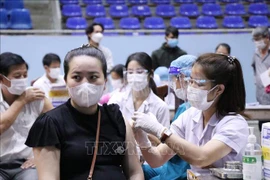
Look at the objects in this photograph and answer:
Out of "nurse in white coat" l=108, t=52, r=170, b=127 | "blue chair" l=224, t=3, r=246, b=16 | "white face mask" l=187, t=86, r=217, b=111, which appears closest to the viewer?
"white face mask" l=187, t=86, r=217, b=111

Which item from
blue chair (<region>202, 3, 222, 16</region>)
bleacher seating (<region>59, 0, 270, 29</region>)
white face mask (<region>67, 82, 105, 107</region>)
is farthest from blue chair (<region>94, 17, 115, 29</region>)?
white face mask (<region>67, 82, 105, 107</region>)

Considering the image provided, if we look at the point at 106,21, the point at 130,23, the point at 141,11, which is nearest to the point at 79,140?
the point at 106,21

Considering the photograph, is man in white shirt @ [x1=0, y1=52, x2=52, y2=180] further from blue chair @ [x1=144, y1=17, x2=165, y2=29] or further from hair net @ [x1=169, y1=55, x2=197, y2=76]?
blue chair @ [x1=144, y1=17, x2=165, y2=29]

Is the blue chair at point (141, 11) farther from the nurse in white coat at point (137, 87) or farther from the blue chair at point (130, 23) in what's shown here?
the nurse in white coat at point (137, 87)

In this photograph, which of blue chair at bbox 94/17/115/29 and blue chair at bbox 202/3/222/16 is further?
blue chair at bbox 202/3/222/16

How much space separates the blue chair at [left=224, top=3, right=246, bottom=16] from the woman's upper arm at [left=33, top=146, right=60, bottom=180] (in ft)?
25.3

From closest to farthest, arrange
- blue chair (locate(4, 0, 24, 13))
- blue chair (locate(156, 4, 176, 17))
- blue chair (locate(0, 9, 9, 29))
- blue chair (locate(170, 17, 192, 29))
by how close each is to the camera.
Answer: blue chair (locate(0, 9, 9, 29))
blue chair (locate(4, 0, 24, 13))
blue chair (locate(170, 17, 192, 29))
blue chair (locate(156, 4, 176, 17))

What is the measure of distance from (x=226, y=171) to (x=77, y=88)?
68 centimetres

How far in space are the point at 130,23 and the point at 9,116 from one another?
229 inches

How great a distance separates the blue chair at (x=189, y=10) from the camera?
876cm

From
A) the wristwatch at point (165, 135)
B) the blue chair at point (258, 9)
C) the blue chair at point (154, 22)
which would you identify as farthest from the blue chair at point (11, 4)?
the wristwatch at point (165, 135)

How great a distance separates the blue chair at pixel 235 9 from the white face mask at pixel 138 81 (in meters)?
6.17

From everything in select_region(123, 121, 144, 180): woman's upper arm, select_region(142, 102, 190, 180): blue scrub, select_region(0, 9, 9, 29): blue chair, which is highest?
select_region(0, 9, 9, 29): blue chair

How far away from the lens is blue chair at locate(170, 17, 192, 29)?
27.1 ft
